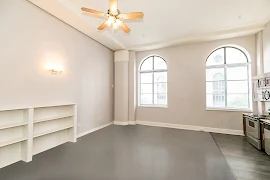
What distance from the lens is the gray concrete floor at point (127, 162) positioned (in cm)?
221


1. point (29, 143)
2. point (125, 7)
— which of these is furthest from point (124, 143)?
point (125, 7)

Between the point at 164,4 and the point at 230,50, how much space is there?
11.0 feet

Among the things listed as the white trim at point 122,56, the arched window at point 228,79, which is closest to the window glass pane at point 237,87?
the arched window at point 228,79

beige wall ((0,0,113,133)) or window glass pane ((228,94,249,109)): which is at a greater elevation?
beige wall ((0,0,113,133))

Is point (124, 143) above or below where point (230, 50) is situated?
below

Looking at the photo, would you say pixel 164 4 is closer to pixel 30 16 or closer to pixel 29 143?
pixel 30 16

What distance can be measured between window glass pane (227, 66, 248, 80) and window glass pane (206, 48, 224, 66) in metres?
0.42

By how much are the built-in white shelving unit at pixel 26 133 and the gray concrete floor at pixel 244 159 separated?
12.8 ft

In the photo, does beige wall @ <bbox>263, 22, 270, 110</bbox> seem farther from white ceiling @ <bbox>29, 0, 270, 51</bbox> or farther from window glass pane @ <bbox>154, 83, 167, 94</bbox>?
window glass pane @ <bbox>154, 83, 167, 94</bbox>

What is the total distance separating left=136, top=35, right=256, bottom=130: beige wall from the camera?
4617 millimetres

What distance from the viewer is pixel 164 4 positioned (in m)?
3.11

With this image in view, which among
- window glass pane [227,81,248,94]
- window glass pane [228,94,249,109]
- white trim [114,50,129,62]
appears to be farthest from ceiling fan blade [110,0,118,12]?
window glass pane [228,94,249,109]

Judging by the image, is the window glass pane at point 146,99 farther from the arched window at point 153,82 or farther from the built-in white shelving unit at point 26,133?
the built-in white shelving unit at point 26,133

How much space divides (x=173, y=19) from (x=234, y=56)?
112 inches
